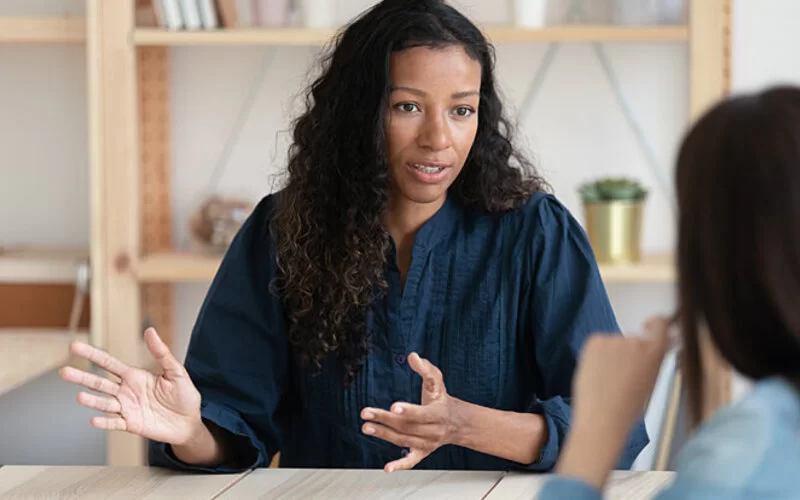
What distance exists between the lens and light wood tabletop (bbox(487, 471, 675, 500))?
1374 mm

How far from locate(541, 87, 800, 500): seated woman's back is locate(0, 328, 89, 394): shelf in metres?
1.85

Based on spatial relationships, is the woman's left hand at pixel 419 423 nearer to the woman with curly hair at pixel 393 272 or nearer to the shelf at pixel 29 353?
the woman with curly hair at pixel 393 272

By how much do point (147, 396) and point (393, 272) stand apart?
17.8 inches

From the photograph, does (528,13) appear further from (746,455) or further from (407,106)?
(746,455)

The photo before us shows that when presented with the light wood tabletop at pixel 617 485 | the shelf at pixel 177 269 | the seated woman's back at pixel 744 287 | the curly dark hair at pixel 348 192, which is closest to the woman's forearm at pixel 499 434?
the light wood tabletop at pixel 617 485

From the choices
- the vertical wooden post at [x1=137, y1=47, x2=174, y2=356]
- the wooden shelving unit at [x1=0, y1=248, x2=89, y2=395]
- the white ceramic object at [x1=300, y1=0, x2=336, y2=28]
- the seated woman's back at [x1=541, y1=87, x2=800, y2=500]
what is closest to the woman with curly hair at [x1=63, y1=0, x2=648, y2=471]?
the seated woman's back at [x1=541, y1=87, x2=800, y2=500]

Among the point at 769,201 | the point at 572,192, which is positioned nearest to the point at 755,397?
the point at 769,201

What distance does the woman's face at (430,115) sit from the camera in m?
1.65

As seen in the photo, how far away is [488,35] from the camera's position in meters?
2.57

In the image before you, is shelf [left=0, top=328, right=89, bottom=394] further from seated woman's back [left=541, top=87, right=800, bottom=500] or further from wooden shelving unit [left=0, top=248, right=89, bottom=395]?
seated woman's back [left=541, top=87, right=800, bottom=500]

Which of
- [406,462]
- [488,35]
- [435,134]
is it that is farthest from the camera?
[488,35]

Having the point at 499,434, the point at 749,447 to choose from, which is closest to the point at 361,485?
the point at 499,434

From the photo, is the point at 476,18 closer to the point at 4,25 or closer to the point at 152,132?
the point at 152,132

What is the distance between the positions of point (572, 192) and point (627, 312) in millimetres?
354
